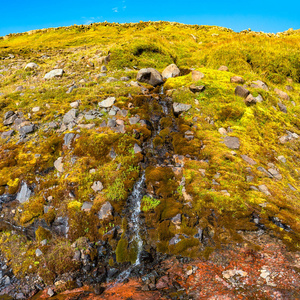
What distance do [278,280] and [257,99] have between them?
42.6 ft

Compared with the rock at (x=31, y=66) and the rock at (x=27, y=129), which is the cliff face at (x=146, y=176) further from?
the rock at (x=31, y=66)

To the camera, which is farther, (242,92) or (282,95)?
(282,95)

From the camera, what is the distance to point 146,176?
10883 mm

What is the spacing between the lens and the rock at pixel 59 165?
11.3m

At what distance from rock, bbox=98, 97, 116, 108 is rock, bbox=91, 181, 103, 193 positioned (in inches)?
255

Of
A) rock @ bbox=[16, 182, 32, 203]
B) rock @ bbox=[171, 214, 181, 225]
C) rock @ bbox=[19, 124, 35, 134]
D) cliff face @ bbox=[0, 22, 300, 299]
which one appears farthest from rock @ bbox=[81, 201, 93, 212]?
rock @ bbox=[19, 124, 35, 134]

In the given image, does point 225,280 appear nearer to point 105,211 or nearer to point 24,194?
point 105,211

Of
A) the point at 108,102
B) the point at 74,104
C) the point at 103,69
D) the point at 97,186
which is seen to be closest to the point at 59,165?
the point at 97,186

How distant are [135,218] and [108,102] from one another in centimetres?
905

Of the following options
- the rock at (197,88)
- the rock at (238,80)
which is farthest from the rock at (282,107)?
the rock at (197,88)

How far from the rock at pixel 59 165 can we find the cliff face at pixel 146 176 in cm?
12

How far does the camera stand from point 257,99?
15758 mm

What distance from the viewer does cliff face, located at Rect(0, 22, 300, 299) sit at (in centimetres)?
830

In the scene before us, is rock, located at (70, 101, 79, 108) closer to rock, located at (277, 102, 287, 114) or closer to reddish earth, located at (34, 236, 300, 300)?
reddish earth, located at (34, 236, 300, 300)
